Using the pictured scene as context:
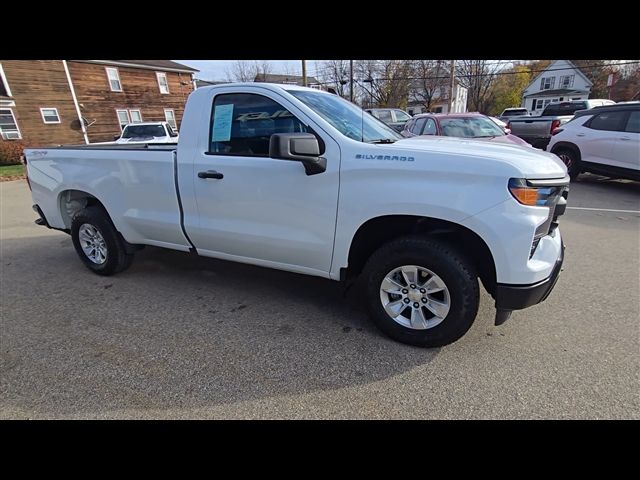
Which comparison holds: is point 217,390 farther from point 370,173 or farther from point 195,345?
point 370,173

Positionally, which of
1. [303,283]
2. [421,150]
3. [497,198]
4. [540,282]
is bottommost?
[303,283]

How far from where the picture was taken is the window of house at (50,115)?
829 inches

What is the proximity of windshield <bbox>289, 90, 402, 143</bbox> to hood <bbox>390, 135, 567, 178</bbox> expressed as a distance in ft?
1.18

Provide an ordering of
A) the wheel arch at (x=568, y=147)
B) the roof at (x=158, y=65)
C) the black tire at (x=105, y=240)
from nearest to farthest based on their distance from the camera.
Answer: the black tire at (x=105, y=240) → the wheel arch at (x=568, y=147) → the roof at (x=158, y=65)

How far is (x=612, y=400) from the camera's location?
2.28 metres

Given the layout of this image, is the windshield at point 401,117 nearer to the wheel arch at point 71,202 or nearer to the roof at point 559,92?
the wheel arch at point 71,202

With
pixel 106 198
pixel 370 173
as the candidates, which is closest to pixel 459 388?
pixel 370 173

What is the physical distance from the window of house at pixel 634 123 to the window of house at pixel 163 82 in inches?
1110

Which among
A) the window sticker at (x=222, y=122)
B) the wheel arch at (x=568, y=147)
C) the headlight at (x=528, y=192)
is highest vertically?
the window sticker at (x=222, y=122)

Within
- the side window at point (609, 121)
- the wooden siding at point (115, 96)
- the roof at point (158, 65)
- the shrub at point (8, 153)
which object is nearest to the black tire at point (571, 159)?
the side window at point (609, 121)

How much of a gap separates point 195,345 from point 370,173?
197 centimetres

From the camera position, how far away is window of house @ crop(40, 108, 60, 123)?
2106 centimetres

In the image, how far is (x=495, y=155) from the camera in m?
2.45
